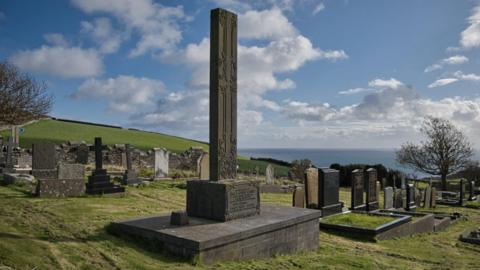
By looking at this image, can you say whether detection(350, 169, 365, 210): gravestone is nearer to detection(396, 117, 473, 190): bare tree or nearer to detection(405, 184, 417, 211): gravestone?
detection(405, 184, 417, 211): gravestone

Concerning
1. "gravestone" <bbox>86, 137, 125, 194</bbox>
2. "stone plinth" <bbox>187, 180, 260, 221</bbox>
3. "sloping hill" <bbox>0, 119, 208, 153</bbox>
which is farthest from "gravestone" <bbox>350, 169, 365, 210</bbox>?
"sloping hill" <bbox>0, 119, 208, 153</bbox>

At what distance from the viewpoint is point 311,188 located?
13133 millimetres

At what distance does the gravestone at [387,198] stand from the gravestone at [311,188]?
4941mm

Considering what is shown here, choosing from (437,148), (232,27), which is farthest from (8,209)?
(437,148)

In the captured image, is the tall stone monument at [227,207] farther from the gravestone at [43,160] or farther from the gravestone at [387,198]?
the gravestone at [387,198]

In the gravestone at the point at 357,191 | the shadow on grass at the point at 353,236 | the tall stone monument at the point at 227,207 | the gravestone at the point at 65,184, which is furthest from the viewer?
the gravestone at the point at 357,191

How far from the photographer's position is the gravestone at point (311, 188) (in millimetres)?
12820

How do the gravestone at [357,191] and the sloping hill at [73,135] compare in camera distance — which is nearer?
the gravestone at [357,191]

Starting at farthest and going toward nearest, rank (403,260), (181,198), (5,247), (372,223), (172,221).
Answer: (181,198) < (372,223) < (403,260) < (172,221) < (5,247)

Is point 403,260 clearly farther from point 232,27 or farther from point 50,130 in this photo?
point 50,130

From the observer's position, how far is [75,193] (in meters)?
11.3

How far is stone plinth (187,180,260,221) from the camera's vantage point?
6988mm

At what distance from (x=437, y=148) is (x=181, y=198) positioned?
3042 centimetres

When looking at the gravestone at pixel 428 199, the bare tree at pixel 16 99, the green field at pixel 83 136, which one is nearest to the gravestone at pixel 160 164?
the bare tree at pixel 16 99
